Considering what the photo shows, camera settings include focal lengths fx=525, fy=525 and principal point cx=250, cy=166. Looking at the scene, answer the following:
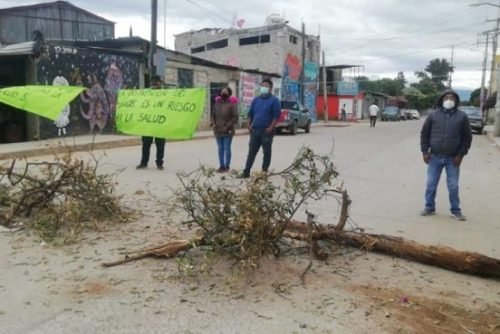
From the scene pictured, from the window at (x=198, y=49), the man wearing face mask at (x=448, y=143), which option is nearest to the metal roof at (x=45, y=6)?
the window at (x=198, y=49)

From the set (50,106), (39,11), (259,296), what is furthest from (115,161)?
(39,11)

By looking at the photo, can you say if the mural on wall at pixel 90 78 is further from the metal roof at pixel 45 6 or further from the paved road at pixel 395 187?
the metal roof at pixel 45 6

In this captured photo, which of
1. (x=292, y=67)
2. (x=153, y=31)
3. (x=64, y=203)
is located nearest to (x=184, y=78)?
(x=153, y=31)

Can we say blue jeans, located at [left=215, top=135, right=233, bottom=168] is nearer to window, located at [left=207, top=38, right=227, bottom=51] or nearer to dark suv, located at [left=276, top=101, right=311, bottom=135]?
dark suv, located at [left=276, top=101, right=311, bottom=135]

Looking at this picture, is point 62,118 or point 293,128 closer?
point 62,118

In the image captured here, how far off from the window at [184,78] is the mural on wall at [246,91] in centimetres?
455

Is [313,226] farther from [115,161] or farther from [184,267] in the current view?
[115,161]

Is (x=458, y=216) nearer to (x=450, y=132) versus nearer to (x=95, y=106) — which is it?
(x=450, y=132)

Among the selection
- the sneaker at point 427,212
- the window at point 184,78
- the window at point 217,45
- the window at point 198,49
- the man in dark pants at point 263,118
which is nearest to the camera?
the sneaker at point 427,212

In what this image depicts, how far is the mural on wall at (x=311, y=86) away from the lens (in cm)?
4322

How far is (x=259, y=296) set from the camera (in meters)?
3.93

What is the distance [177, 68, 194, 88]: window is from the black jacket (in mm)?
17065

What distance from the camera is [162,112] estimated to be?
893 centimetres

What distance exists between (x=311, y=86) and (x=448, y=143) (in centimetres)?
3818
